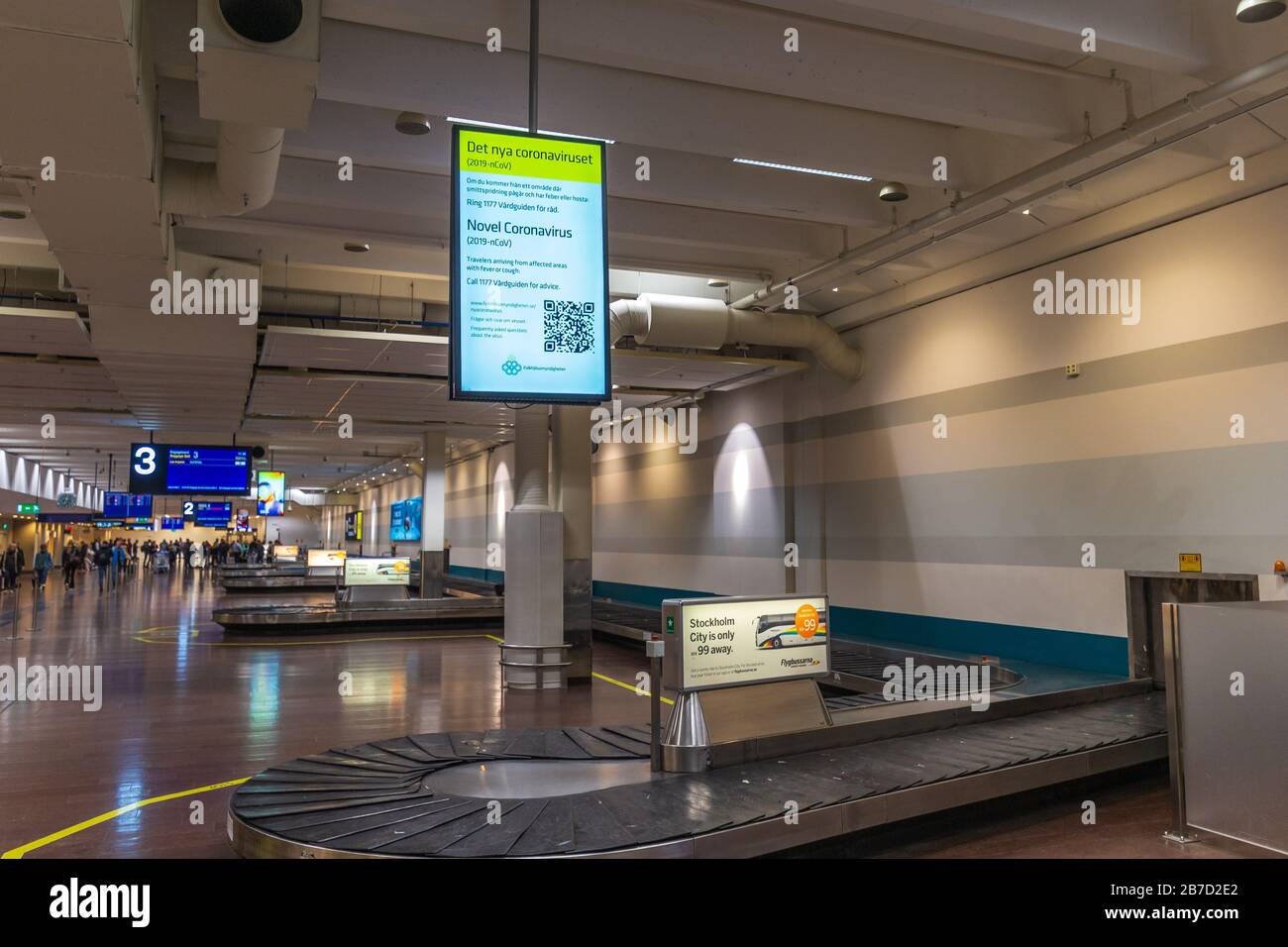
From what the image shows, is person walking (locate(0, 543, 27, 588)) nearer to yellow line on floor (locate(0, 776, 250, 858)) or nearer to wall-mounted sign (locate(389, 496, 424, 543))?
wall-mounted sign (locate(389, 496, 424, 543))

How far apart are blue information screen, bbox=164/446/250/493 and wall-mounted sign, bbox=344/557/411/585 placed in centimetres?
349

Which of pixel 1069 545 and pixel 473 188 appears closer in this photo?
pixel 473 188

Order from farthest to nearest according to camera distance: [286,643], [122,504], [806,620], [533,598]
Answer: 1. [122,504]
2. [286,643]
3. [533,598]
4. [806,620]

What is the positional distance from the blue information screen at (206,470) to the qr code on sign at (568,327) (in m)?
18.6

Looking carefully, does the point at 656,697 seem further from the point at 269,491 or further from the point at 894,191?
the point at 269,491

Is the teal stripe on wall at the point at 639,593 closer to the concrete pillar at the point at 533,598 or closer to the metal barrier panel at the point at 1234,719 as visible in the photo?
the concrete pillar at the point at 533,598

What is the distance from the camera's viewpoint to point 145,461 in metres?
21.0

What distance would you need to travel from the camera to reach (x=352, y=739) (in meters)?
8.28

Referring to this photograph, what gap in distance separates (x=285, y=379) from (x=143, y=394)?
2.89 m

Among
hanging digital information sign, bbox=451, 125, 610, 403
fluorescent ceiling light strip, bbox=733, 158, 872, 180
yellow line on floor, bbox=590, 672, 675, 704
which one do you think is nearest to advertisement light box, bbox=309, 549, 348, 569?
yellow line on floor, bbox=590, 672, 675, 704

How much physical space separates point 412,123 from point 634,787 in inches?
236

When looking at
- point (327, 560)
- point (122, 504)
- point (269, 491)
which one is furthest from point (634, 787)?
point (122, 504)
